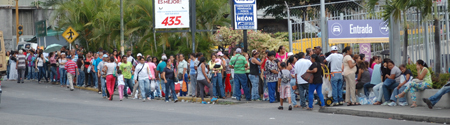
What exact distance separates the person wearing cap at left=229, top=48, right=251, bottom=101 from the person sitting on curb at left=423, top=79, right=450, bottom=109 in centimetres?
589

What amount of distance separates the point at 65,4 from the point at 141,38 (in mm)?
4931

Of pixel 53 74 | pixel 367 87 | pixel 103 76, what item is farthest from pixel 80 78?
pixel 367 87

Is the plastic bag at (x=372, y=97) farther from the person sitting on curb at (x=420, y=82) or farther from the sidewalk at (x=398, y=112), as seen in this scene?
the person sitting on curb at (x=420, y=82)

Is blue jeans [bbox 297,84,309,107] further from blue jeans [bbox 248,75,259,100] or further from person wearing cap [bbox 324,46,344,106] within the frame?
blue jeans [bbox 248,75,259,100]

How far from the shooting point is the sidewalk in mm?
12000

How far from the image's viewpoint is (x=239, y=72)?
58.0ft

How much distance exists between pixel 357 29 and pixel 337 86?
4026 millimetres

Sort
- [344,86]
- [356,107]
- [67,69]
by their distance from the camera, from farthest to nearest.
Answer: [67,69] → [344,86] → [356,107]

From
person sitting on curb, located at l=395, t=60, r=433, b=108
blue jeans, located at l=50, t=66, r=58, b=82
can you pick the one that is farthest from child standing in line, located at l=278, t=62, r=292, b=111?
blue jeans, located at l=50, t=66, r=58, b=82

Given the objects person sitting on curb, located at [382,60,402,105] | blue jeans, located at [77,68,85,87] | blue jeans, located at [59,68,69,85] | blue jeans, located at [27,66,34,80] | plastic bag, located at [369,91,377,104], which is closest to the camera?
person sitting on curb, located at [382,60,402,105]

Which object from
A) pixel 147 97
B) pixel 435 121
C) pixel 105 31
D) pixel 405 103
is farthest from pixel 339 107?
pixel 105 31

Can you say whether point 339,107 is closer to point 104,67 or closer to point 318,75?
point 318,75

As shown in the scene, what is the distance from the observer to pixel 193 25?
22.0 m

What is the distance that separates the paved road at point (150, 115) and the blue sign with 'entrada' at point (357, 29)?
3.52 meters
